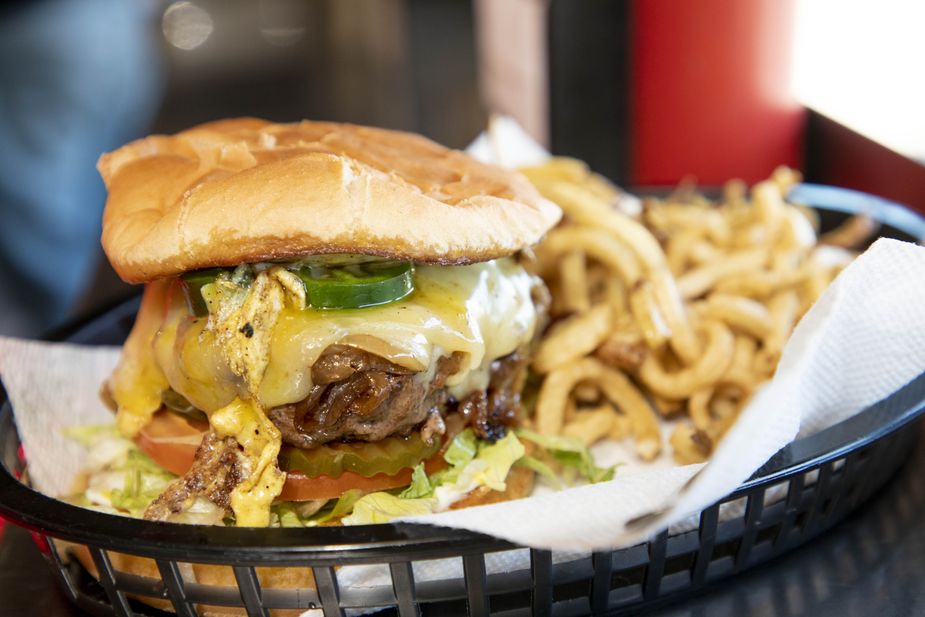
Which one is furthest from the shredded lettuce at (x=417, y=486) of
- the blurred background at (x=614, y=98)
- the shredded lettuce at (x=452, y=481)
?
the blurred background at (x=614, y=98)

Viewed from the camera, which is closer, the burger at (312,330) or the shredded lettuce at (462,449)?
the burger at (312,330)

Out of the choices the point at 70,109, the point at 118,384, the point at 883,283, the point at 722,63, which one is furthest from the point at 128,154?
the point at 70,109

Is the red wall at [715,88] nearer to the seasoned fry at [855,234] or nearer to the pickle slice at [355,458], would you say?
the seasoned fry at [855,234]

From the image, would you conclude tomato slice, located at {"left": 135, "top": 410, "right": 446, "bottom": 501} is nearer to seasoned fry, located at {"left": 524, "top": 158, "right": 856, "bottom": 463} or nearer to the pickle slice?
the pickle slice

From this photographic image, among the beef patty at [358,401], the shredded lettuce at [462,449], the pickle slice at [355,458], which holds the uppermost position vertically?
the beef patty at [358,401]

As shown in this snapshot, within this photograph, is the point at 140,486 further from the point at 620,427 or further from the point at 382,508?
the point at 620,427

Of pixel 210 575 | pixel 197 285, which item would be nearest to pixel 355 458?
pixel 210 575

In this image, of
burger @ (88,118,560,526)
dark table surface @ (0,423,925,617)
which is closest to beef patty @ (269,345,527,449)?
burger @ (88,118,560,526)

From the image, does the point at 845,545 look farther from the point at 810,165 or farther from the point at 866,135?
the point at 810,165
